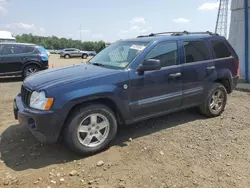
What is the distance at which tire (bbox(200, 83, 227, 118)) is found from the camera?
5086 millimetres

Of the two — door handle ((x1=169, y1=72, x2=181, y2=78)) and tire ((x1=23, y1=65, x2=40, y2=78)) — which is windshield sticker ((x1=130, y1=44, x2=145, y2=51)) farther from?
tire ((x1=23, y1=65, x2=40, y2=78))

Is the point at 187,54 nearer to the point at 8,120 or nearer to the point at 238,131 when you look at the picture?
the point at 238,131

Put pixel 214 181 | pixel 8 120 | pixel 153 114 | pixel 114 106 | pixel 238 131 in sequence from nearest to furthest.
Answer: pixel 214 181 → pixel 114 106 → pixel 153 114 → pixel 238 131 → pixel 8 120

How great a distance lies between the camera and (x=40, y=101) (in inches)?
134

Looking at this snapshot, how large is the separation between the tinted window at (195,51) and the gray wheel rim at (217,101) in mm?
828

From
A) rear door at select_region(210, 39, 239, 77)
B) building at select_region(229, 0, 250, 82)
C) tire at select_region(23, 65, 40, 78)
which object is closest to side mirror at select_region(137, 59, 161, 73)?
rear door at select_region(210, 39, 239, 77)

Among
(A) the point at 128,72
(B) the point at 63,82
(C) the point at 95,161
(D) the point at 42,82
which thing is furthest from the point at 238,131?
(D) the point at 42,82

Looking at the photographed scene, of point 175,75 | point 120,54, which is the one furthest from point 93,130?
point 175,75

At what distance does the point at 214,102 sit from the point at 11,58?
8.78 meters

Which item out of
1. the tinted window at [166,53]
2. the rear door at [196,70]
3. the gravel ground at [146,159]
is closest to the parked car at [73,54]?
the gravel ground at [146,159]

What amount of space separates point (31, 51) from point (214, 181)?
1005 cm

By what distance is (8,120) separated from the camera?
5.21 meters

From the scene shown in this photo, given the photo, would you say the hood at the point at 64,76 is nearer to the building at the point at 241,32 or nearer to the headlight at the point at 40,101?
the headlight at the point at 40,101

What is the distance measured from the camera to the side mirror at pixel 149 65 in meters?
3.93
